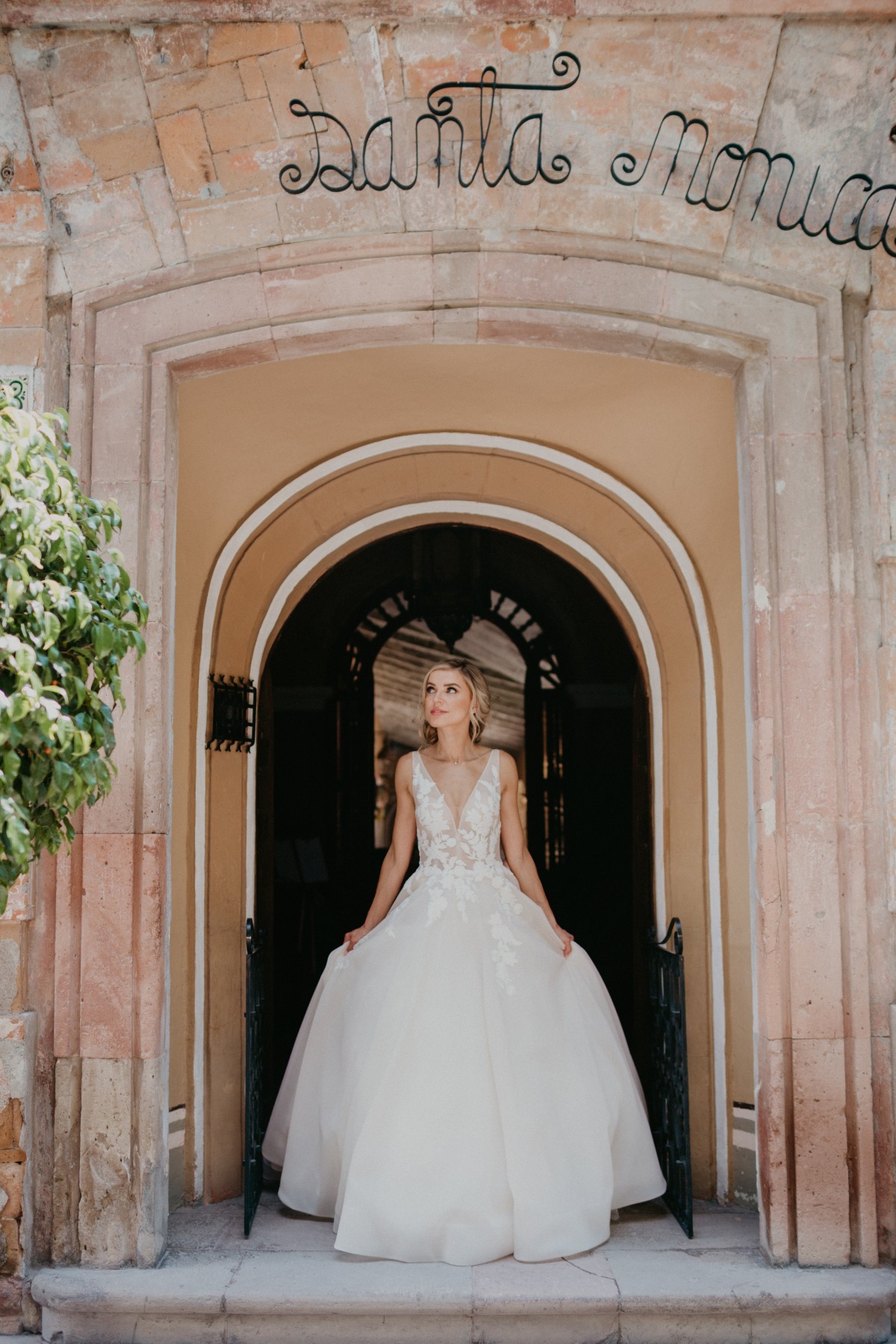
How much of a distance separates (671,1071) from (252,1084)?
1.67 metres

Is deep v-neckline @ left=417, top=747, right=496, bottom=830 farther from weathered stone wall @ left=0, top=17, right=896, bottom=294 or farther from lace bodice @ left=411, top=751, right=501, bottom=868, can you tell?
weathered stone wall @ left=0, top=17, right=896, bottom=294

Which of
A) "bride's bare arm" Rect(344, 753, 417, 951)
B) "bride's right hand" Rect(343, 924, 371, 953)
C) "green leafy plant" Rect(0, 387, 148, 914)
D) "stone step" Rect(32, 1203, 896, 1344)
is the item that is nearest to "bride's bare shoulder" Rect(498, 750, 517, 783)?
"bride's bare arm" Rect(344, 753, 417, 951)

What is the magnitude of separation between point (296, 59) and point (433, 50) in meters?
0.48

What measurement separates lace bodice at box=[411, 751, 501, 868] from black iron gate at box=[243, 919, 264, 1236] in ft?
2.58

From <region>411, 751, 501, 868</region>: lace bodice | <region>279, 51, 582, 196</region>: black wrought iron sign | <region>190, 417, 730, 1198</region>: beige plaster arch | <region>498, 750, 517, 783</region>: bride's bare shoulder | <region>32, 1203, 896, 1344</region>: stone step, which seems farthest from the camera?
<region>190, 417, 730, 1198</region>: beige plaster arch

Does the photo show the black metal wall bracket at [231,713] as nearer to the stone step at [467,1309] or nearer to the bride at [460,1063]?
the bride at [460,1063]

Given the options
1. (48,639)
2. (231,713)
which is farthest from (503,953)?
(48,639)

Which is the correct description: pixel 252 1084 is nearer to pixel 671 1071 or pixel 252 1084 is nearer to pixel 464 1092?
pixel 464 1092

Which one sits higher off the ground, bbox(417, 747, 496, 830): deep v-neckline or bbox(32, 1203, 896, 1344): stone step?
bbox(417, 747, 496, 830): deep v-neckline

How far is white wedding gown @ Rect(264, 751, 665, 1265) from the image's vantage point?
12.6ft

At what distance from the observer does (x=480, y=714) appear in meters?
4.90

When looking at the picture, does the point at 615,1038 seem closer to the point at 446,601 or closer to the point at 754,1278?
the point at 754,1278

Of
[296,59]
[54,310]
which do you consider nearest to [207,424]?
[54,310]

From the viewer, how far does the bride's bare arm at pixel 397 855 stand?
4633 millimetres
